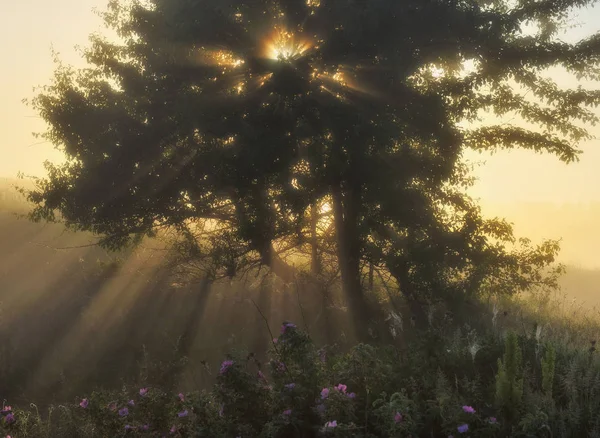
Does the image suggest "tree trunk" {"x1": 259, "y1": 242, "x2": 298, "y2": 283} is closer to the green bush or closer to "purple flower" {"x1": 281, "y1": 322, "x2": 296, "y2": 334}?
the green bush

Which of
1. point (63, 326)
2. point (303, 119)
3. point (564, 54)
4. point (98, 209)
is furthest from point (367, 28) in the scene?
point (63, 326)

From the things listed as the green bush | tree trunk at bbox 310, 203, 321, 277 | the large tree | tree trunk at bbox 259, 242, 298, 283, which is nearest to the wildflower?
the green bush

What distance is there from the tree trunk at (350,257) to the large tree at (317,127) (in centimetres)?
4

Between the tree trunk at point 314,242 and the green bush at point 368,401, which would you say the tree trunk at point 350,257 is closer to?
the tree trunk at point 314,242

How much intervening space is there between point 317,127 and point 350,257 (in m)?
2.80

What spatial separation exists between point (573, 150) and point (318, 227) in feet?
17.3

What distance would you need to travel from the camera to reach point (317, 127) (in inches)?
381

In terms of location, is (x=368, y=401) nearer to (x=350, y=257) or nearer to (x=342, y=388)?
(x=342, y=388)

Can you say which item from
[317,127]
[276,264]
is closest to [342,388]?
[317,127]

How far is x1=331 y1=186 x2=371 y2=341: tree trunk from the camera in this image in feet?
36.1

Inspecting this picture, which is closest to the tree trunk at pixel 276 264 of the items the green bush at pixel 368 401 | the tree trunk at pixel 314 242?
the tree trunk at pixel 314 242

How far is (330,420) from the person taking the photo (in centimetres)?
447

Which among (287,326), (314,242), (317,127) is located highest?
(317,127)

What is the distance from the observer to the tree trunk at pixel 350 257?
1100 centimetres
